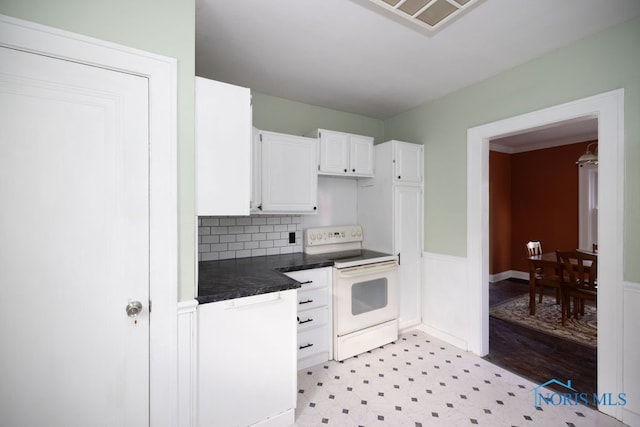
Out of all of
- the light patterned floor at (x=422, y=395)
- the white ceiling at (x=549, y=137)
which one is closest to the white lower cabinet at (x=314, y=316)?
the light patterned floor at (x=422, y=395)

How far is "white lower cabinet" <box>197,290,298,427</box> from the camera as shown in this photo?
1.55m

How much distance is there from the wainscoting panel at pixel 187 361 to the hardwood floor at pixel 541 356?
8.40 ft

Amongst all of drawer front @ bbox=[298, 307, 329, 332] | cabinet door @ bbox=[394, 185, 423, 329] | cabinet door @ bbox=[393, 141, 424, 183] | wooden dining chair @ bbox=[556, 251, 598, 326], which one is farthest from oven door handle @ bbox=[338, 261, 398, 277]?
wooden dining chair @ bbox=[556, 251, 598, 326]

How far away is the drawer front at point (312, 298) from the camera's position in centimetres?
239

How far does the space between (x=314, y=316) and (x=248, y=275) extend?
0.81 metres

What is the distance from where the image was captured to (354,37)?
196 centimetres

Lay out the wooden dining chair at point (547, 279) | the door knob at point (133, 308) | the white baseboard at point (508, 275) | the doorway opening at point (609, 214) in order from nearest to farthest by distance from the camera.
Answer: the door knob at point (133, 308) → the doorway opening at point (609, 214) → the wooden dining chair at point (547, 279) → the white baseboard at point (508, 275)

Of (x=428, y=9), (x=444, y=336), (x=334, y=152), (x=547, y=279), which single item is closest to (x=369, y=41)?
(x=428, y=9)

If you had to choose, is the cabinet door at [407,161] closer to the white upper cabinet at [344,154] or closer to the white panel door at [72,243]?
the white upper cabinet at [344,154]

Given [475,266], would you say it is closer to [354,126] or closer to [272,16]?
[354,126]

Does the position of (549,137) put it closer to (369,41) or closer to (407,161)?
(407,161)

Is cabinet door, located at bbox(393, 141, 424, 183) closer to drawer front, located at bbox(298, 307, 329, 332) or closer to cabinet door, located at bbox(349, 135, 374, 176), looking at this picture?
cabinet door, located at bbox(349, 135, 374, 176)

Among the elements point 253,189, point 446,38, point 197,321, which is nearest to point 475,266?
point 446,38

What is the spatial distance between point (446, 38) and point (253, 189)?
1859mm
